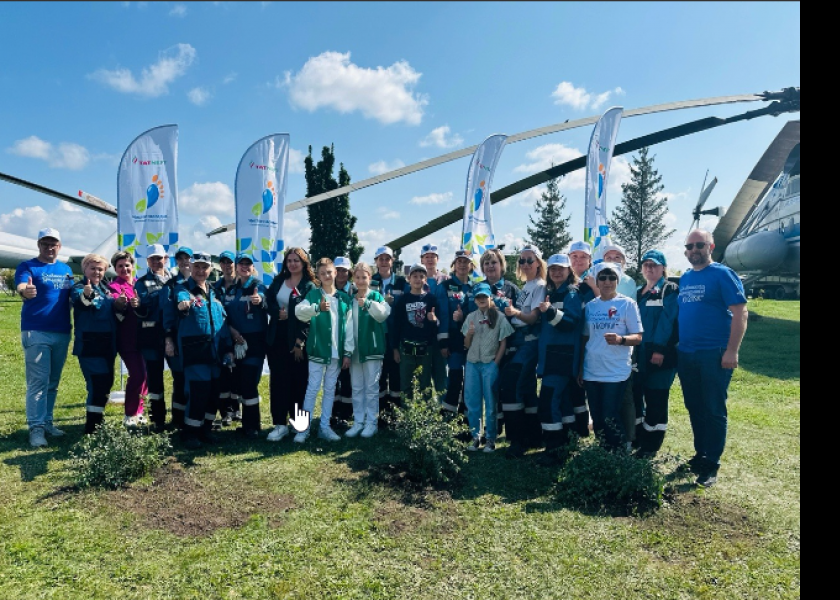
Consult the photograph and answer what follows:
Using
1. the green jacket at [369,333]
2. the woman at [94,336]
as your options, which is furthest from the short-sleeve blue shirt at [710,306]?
the woman at [94,336]

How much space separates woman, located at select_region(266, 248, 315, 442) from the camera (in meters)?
5.54

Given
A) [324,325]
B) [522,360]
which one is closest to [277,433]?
[324,325]

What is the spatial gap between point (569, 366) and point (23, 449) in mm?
5663

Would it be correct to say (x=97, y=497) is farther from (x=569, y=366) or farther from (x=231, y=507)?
(x=569, y=366)

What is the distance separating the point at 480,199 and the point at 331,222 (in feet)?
70.5

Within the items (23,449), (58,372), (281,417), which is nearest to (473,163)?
(281,417)

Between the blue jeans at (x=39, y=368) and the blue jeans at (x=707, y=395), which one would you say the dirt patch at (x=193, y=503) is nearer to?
the blue jeans at (x=39, y=368)

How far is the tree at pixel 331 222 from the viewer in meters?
28.9

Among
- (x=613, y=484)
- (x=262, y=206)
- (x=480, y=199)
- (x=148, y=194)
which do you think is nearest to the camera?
(x=613, y=484)

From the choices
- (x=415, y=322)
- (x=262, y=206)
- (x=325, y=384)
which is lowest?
(x=325, y=384)

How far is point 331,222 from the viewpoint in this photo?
95.0 feet

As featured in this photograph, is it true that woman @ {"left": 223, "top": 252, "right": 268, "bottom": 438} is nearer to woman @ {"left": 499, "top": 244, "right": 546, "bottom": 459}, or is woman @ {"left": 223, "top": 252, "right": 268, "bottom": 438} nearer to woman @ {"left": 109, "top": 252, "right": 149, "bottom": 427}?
woman @ {"left": 109, "top": 252, "right": 149, "bottom": 427}

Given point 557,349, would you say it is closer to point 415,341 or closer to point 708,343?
point 708,343

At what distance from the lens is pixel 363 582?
2.93 m
